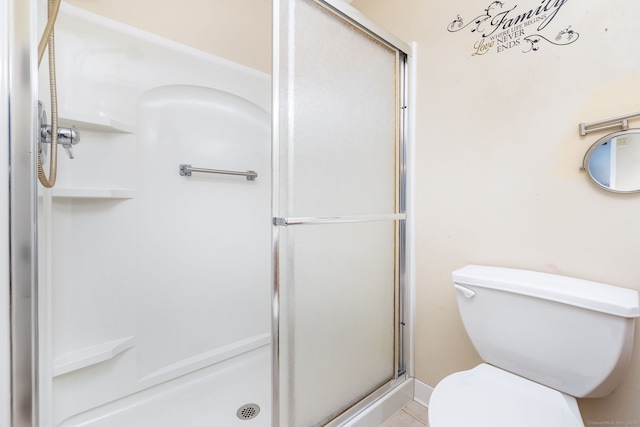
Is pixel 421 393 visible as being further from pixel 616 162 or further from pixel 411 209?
pixel 616 162

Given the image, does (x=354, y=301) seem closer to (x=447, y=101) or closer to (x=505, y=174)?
(x=505, y=174)

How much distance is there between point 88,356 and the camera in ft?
3.95

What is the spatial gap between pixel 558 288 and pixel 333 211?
2.53 feet

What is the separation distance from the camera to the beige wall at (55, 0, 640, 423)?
36.8 inches

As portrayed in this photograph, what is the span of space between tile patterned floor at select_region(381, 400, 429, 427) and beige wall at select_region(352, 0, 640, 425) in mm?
134

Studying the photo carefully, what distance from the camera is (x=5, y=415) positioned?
584 mm

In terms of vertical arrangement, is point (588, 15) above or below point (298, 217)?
above

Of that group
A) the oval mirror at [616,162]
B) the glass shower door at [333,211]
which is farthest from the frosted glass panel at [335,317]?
the oval mirror at [616,162]

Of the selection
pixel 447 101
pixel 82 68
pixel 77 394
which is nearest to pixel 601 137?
pixel 447 101

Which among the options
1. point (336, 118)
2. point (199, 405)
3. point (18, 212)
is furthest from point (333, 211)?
point (199, 405)

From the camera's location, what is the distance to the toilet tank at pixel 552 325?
81 cm

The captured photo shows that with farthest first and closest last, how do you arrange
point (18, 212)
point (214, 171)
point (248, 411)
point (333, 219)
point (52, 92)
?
point (214, 171) → point (248, 411) → point (333, 219) → point (52, 92) → point (18, 212)

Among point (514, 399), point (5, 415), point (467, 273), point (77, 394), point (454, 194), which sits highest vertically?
point (454, 194)

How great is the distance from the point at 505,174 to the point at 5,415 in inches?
63.8
